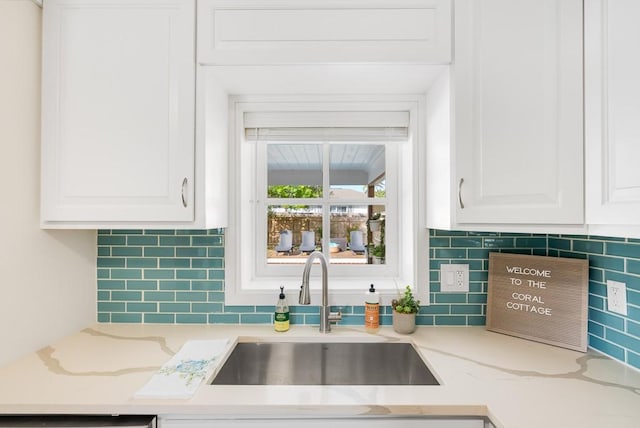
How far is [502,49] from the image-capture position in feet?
3.82

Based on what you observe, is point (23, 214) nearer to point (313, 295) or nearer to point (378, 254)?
point (313, 295)

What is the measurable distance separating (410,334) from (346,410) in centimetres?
61

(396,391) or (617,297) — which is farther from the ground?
(617,297)

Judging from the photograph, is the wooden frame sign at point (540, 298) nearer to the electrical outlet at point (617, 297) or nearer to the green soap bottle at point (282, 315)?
the electrical outlet at point (617, 297)

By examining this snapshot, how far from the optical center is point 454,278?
1.59 meters

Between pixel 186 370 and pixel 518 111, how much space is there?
136 cm

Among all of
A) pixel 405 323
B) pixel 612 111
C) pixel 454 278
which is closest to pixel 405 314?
pixel 405 323

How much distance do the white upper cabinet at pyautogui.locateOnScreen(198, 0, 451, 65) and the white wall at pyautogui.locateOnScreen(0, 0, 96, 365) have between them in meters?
0.60

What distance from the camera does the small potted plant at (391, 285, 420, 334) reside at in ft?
4.76

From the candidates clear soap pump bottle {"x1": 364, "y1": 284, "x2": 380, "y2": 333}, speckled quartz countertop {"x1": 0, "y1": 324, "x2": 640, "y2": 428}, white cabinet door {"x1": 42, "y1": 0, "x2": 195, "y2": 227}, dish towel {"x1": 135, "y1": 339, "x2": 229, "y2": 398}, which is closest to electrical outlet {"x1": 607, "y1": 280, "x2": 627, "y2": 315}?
speckled quartz countertop {"x1": 0, "y1": 324, "x2": 640, "y2": 428}

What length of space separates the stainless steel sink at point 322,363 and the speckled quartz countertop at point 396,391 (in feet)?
0.52

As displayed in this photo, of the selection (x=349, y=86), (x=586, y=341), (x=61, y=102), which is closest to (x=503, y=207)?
(x=586, y=341)

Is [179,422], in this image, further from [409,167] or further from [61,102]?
[409,167]

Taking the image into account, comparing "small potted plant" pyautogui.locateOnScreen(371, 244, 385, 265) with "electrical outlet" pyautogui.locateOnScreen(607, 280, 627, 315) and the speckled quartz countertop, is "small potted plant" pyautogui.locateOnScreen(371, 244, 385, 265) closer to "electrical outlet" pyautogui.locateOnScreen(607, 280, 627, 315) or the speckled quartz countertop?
the speckled quartz countertop
